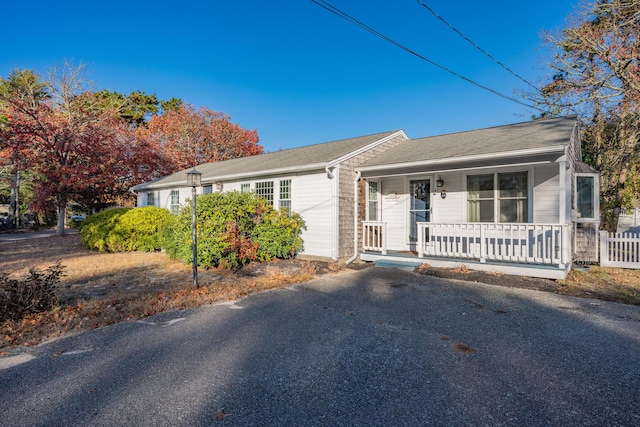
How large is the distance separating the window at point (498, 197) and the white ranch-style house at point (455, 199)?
0.08ft

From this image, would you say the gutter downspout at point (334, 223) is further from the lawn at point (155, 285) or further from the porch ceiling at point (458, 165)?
the porch ceiling at point (458, 165)

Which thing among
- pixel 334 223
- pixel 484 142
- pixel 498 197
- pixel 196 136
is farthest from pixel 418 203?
pixel 196 136

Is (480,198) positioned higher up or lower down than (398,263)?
higher up

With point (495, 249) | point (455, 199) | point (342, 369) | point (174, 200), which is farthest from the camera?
point (174, 200)

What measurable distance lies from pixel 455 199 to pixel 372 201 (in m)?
2.36

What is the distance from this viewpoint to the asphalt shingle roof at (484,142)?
732 centimetres

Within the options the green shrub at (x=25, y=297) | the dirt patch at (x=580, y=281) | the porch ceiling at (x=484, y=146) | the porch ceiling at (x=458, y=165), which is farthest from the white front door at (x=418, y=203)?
the green shrub at (x=25, y=297)

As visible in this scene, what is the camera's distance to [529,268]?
278 inches

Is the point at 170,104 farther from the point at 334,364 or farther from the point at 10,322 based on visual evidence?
the point at 334,364

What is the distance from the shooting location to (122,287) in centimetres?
682

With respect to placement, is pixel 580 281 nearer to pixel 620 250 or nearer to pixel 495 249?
pixel 495 249

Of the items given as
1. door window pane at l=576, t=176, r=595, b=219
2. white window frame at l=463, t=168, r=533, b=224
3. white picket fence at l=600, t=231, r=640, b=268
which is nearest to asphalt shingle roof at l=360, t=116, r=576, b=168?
white window frame at l=463, t=168, r=533, b=224

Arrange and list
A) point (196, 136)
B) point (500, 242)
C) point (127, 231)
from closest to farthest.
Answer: point (500, 242) < point (127, 231) < point (196, 136)

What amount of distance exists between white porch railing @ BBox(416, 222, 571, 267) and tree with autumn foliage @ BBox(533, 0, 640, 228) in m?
8.23
